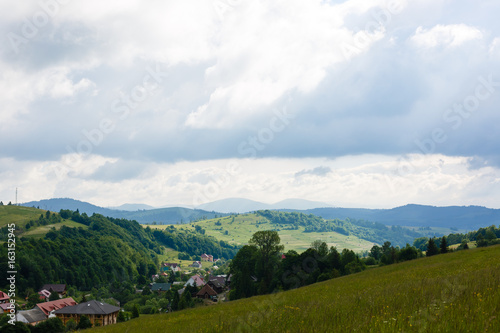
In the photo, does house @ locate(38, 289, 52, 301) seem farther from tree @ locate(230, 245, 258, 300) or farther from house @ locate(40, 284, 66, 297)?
tree @ locate(230, 245, 258, 300)

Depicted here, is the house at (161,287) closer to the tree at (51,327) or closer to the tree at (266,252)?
the tree at (266,252)

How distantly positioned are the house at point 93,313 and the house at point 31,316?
711 inches

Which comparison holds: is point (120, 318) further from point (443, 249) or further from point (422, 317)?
point (422, 317)

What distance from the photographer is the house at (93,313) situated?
249ft

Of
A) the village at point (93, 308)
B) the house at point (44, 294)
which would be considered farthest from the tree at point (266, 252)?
the house at point (44, 294)

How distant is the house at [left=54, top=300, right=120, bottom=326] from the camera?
75875 millimetres

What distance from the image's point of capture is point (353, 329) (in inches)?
309

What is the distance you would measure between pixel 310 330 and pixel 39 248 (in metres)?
206

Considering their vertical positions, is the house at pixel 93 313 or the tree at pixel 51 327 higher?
the tree at pixel 51 327

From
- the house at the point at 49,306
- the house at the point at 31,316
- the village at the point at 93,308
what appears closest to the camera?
the village at the point at 93,308

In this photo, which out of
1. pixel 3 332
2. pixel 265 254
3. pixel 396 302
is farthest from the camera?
pixel 265 254

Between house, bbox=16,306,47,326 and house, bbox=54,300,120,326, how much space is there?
1806 centimetres

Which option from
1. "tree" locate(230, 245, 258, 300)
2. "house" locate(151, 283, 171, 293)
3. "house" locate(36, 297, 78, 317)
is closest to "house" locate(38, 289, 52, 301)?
"house" locate(36, 297, 78, 317)

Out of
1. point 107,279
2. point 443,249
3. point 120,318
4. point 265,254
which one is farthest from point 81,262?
point 443,249
